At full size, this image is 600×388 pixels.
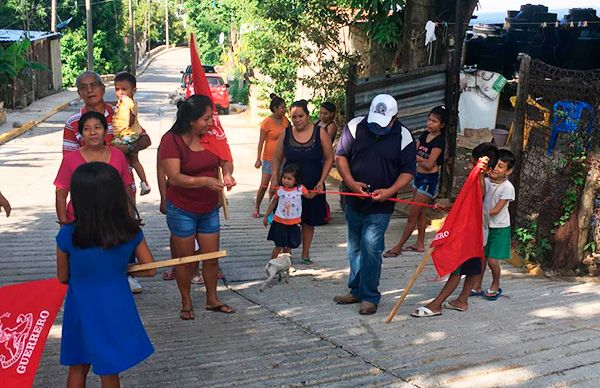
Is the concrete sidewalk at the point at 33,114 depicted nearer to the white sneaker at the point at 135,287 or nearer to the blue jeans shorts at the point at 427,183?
the white sneaker at the point at 135,287

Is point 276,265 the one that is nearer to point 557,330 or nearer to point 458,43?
point 557,330

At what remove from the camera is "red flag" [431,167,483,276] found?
5180 mm

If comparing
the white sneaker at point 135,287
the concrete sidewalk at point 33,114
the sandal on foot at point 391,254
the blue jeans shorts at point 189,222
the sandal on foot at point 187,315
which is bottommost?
the concrete sidewalk at point 33,114

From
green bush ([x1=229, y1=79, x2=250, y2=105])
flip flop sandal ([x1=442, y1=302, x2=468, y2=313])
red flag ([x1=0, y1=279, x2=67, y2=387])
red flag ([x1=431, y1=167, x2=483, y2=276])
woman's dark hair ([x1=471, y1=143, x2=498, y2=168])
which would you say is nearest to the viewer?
red flag ([x1=0, y1=279, x2=67, y2=387])

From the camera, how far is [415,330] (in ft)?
16.1

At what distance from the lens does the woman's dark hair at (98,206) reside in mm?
3199

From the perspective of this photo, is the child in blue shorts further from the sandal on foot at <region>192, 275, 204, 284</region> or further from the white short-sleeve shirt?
the white short-sleeve shirt

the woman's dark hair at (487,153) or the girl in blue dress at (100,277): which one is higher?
the woman's dark hair at (487,153)

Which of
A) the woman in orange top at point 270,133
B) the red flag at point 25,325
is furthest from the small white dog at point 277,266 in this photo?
the red flag at point 25,325

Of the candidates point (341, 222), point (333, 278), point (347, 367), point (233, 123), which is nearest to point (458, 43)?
point (341, 222)

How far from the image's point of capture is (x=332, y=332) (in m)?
4.86

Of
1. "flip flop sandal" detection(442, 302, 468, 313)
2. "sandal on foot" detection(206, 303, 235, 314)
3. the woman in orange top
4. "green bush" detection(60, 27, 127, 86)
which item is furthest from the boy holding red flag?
"green bush" detection(60, 27, 127, 86)

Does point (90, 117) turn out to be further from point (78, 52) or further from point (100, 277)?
point (78, 52)

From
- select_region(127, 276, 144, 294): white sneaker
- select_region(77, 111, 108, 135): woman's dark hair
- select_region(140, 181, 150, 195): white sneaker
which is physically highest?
select_region(77, 111, 108, 135): woman's dark hair
